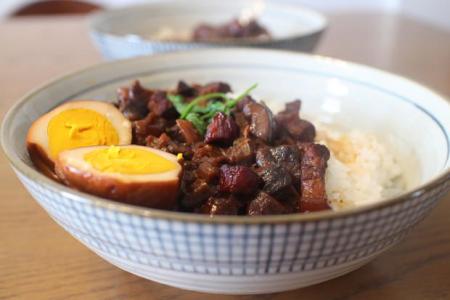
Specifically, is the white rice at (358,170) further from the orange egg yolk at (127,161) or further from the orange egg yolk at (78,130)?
the orange egg yolk at (78,130)

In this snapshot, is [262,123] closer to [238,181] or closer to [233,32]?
[238,181]

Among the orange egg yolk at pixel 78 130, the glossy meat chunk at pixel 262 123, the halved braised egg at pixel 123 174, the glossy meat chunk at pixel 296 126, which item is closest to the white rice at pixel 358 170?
the glossy meat chunk at pixel 296 126

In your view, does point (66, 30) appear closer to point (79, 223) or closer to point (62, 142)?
point (62, 142)

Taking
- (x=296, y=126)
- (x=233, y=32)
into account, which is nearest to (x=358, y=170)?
(x=296, y=126)

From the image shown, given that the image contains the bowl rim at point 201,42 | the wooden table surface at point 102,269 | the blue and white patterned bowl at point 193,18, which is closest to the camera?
the wooden table surface at point 102,269

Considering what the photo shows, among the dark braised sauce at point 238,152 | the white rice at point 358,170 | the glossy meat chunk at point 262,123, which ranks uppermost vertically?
the glossy meat chunk at point 262,123

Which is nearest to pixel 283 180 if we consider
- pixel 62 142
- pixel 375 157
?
pixel 375 157

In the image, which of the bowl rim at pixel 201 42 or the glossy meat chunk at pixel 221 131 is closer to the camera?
the glossy meat chunk at pixel 221 131

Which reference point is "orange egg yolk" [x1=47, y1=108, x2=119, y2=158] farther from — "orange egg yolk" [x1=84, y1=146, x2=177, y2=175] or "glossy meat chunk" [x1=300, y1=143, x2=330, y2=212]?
"glossy meat chunk" [x1=300, y1=143, x2=330, y2=212]
